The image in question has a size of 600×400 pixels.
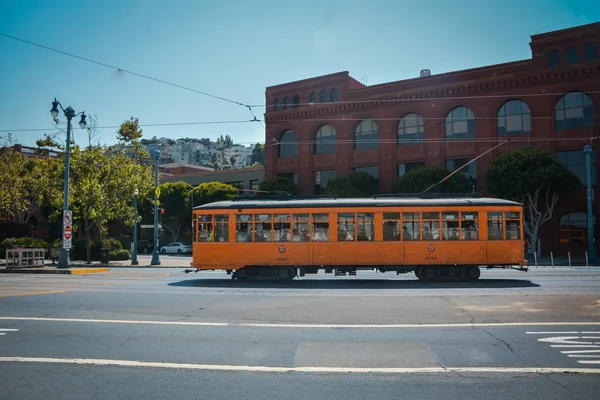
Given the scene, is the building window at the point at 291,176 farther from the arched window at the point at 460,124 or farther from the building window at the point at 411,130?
the arched window at the point at 460,124

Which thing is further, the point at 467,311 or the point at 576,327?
the point at 467,311

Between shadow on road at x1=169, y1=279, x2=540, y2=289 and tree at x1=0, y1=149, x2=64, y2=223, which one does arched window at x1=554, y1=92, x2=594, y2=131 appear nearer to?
shadow on road at x1=169, y1=279, x2=540, y2=289

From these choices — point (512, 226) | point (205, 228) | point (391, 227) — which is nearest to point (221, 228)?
point (205, 228)

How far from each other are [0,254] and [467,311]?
35.4 m

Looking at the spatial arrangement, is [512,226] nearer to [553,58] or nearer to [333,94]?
[553,58]

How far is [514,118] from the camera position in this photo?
38.2m

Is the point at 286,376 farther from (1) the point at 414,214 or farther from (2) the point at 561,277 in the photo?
(2) the point at 561,277

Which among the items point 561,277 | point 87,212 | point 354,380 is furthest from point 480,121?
point 354,380

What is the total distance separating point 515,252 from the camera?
17484 mm

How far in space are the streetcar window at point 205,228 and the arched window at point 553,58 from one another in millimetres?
32121

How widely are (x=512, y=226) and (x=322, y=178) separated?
29.9 meters

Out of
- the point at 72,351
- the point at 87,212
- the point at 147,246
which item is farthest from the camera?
the point at 147,246

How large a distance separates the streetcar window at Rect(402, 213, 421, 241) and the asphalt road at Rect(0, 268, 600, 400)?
3736 millimetres

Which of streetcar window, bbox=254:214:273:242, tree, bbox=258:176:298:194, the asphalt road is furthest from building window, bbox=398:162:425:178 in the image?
the asphalt road
